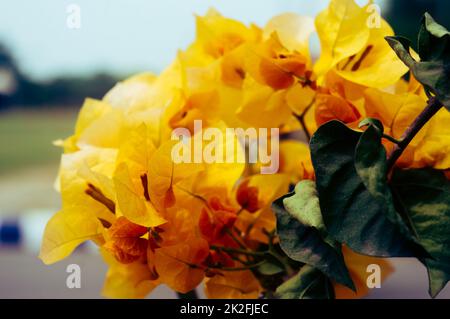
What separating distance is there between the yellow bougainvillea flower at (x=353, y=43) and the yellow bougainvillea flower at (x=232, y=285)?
4.4 inches

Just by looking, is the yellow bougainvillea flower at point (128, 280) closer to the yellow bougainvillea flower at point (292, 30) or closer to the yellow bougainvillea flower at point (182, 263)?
the yellow bougainvillea flower at point (182, 263)

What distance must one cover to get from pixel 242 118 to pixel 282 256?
77 millimetres

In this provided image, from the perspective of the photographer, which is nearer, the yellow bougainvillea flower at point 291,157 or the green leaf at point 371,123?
the green leaf at point 371,123

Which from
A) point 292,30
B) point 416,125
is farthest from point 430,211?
point 292,30

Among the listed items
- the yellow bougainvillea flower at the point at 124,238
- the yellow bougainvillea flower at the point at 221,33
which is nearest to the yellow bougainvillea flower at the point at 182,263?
the yellow bougainvillea flower at the point at 124,238

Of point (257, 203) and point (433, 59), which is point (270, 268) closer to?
point (257, 203)

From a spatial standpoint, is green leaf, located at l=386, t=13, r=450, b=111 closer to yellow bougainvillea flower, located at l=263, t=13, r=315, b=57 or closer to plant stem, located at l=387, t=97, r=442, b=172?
plant stem, located at l=387, t=97, r=442, b=172

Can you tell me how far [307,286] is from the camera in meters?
0.30

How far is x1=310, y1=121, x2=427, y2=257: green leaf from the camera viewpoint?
0.70ft

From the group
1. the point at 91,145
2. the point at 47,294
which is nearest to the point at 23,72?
the point at 47,294

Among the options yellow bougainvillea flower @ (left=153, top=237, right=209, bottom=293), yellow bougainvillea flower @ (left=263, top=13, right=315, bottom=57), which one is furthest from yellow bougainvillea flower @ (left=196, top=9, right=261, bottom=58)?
yellow bougainvillea flower @ (left=153, top=237, right=209, bottom=293)

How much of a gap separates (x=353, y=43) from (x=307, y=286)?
12cm

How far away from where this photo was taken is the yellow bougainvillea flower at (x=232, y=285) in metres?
0.33

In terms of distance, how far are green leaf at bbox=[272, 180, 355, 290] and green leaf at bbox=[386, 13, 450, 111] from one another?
0.20 ft
